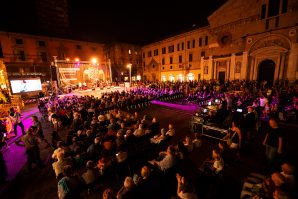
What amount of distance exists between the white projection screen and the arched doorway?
105 feet

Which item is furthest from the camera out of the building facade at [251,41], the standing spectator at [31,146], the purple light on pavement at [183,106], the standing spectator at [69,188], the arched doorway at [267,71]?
the arched doorway at [267,71]

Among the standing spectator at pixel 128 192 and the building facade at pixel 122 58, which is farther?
the building facade at pixel 122 58

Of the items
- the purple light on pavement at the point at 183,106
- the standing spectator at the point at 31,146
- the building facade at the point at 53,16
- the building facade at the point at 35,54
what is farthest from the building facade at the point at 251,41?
the building facade at the point at 53,16

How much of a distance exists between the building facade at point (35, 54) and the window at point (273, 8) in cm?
2364

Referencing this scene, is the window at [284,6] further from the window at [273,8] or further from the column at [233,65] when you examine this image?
the column at [233,65]

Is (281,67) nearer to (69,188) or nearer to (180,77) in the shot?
(180,77)

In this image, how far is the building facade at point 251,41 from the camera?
1781 cm

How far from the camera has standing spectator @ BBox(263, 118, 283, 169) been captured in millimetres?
4609

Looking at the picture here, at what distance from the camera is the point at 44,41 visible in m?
31.2

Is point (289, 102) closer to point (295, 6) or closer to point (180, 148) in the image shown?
point (180, 148)

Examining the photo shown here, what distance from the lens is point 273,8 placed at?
18.7 metres

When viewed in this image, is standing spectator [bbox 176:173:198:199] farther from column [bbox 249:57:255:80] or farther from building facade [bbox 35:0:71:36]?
building facade [bbox 35:0:71:36]

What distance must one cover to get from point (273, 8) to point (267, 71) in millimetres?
7678

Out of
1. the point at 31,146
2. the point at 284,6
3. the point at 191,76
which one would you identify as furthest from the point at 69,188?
the point at 191,76
